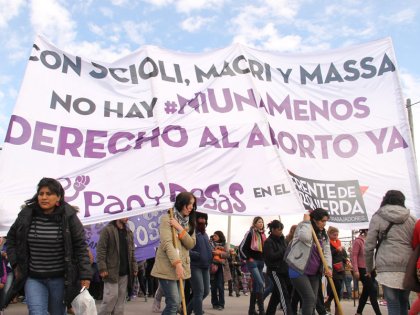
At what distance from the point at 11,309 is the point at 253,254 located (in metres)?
4.97

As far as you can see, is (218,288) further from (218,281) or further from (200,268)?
(200,268)

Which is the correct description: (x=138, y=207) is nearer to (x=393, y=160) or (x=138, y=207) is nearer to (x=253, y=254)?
(x=393, y=160)

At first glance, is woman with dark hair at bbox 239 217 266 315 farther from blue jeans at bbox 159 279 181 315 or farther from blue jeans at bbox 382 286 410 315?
blue jeans at bbox 382 286 410 315

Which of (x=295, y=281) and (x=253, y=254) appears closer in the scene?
(x=295, y=281)

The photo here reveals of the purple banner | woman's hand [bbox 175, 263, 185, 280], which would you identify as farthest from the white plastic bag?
the purple banner

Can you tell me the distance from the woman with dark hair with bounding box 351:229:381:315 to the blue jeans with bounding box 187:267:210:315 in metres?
2.72

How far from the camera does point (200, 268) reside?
7.69 meters

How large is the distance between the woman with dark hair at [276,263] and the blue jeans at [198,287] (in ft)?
4.12

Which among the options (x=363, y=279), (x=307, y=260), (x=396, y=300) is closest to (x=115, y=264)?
(x=307, y=260)

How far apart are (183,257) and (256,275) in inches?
133

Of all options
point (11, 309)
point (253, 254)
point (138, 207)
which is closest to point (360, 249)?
point (253, 254)

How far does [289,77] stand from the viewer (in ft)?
24.5

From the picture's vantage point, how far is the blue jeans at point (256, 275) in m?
9.33

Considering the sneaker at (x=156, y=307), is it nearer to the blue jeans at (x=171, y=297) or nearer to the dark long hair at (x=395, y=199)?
the blue jeans at (x=171, y=297)
